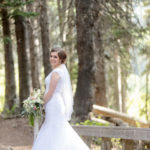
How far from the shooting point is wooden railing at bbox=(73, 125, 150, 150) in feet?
18.2

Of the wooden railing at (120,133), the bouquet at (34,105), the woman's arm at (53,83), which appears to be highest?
the woman's arm at (53,83)

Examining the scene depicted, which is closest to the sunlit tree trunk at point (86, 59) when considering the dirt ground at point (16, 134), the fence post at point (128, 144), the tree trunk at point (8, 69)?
the dirt ground at point (16, 134)

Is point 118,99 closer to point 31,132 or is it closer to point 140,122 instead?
point 140,122

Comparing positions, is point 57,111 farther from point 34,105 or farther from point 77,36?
point 77,36

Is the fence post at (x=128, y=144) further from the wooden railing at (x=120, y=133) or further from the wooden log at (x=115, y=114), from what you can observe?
the wooden log at (x=115, y=114)

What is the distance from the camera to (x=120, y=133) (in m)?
5.90

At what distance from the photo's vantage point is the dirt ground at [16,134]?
9223mm

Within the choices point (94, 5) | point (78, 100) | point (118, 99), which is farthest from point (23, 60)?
point (118, 99)

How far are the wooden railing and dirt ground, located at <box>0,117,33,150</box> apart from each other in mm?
2962

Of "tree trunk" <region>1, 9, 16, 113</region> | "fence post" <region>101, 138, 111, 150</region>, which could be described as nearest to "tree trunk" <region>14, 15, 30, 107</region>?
"tree trunk" <region>1, 9, 16, 113</region>

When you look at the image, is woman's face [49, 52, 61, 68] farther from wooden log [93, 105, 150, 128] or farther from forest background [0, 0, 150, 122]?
wooden log [93, 105, 150, 128]

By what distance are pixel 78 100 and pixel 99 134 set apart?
535cm

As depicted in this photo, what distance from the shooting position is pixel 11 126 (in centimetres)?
1100

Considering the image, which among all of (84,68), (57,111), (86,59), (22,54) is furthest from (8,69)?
(57,111)
